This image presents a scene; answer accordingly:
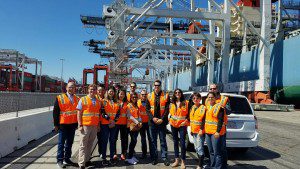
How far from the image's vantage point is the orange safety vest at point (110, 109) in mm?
6867

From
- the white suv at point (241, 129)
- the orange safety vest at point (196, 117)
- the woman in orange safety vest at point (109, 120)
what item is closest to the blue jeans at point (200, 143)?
the orange safety vest at point (196, 117)

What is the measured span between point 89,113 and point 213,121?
8.77 feet

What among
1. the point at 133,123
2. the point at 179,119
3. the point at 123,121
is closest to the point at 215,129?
the point at 179,119

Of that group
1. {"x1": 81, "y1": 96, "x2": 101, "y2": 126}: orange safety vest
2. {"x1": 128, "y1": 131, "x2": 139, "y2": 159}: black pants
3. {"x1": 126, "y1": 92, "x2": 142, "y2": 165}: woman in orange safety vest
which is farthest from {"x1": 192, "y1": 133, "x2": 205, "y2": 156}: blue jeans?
{"x1": 81, "y1": 96, "x2": 101, "y2": 126}: orange safety vest

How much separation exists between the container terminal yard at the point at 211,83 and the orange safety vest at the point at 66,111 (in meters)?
0.22

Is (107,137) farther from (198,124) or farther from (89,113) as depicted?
(198,124)

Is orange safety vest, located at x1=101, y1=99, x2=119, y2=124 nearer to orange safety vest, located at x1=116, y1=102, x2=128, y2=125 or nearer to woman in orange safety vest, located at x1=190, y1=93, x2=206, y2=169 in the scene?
orange safety vest, located at x1=116, y1=102, x2=128, y2=125

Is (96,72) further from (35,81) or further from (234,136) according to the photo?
A: (234,136)

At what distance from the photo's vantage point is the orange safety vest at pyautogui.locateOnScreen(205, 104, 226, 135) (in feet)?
19.0

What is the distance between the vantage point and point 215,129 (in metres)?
5.78

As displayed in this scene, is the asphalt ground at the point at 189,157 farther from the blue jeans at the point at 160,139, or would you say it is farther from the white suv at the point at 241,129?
the white suv at the point at 241,129

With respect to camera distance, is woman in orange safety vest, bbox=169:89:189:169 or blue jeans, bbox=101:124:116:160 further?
blue jeans, bbox=101:124:116:160

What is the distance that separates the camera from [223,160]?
594 centimetres

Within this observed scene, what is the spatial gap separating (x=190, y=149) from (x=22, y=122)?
5083mm
